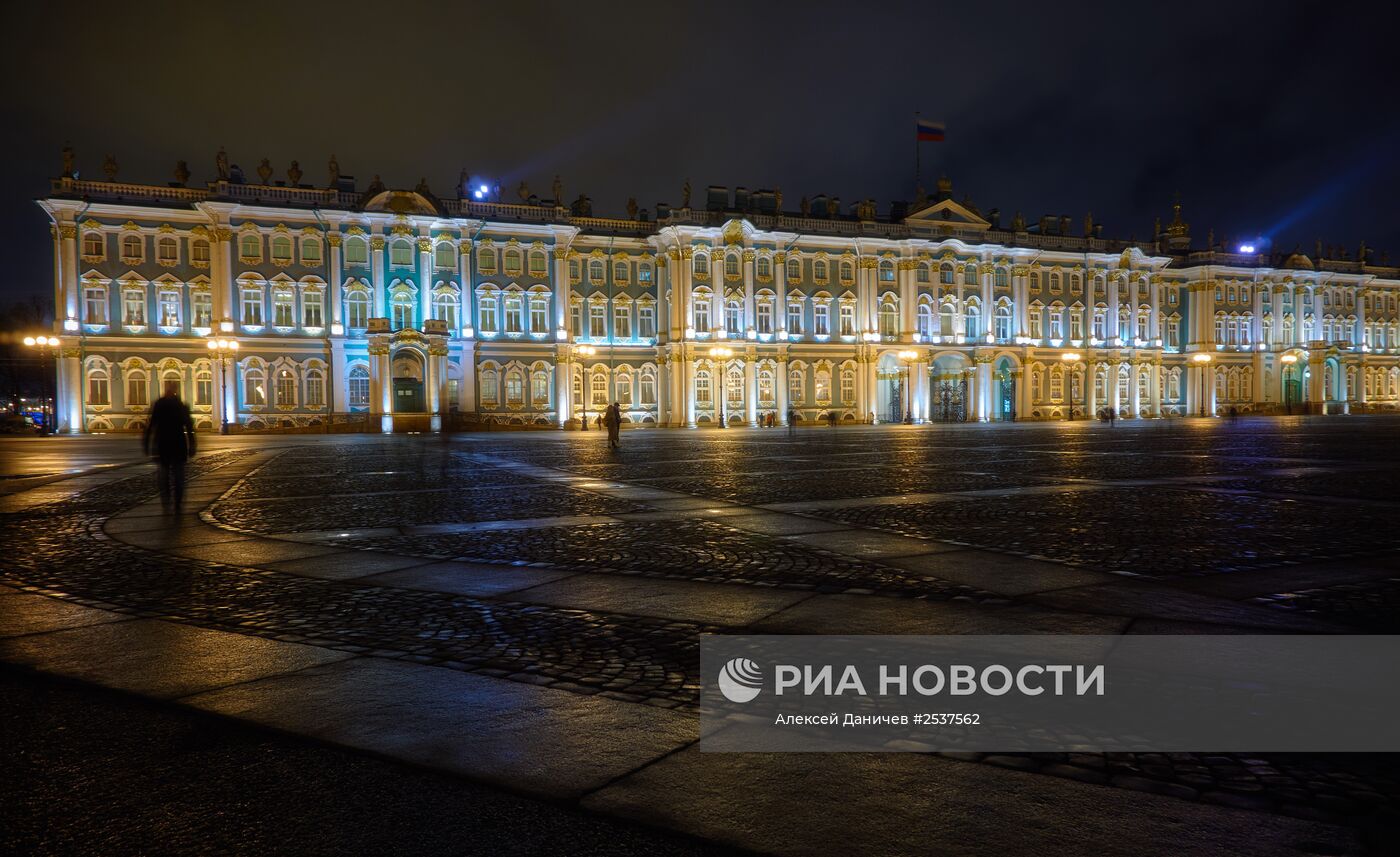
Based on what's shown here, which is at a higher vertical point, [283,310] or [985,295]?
[985,295]

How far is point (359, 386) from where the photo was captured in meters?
51.1

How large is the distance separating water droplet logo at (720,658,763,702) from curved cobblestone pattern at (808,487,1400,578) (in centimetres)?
394

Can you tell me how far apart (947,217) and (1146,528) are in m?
58.0

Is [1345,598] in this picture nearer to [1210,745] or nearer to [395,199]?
[1210,745]

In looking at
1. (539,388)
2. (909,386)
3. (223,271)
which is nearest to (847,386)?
(909,386)

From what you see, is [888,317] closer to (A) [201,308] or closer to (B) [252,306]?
(B) [252,306]

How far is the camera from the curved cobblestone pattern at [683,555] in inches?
265

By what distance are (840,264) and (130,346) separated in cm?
4283

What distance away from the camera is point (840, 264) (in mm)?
61062

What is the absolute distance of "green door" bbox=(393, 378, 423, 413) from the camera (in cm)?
5188

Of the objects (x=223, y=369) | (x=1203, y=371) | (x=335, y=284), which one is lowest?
(x=223, y=369)

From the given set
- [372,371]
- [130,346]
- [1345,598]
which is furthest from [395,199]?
[1345,598]

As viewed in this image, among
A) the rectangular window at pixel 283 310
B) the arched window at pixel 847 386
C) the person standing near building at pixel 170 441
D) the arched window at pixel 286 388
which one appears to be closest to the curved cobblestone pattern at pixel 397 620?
the person standing near building at pixel 170 441

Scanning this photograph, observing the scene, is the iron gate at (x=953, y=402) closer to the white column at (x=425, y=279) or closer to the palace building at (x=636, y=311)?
the palace building at (x=636, y=311)
